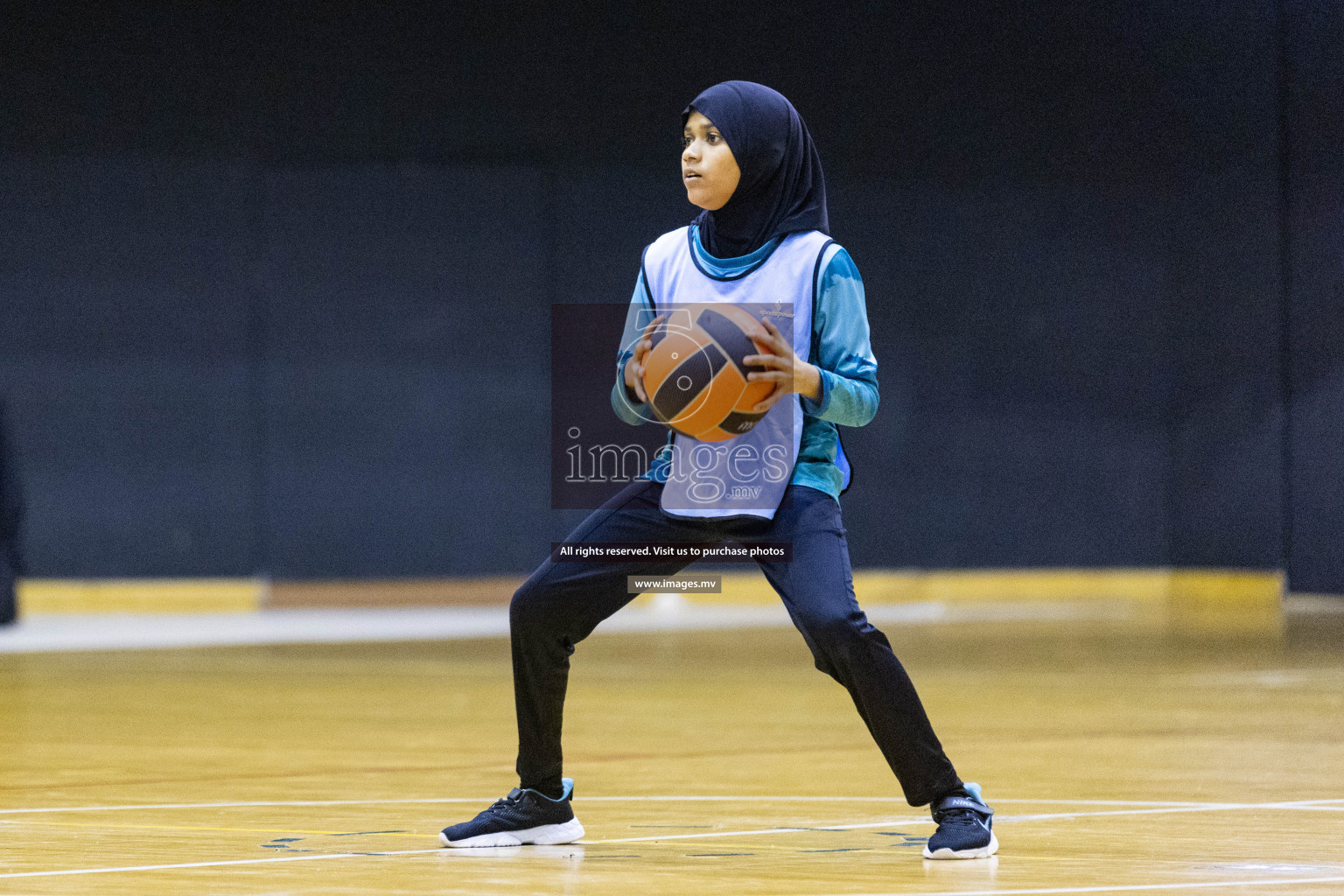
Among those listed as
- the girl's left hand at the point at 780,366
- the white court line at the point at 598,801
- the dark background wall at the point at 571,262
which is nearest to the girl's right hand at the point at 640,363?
the girl's left hand at the point at 780,366

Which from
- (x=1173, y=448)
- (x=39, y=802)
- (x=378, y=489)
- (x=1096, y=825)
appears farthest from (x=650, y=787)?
(x=1173, y=448)

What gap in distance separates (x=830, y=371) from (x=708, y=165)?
362mm

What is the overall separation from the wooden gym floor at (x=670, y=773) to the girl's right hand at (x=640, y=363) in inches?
27.2

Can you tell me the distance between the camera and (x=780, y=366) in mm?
2297

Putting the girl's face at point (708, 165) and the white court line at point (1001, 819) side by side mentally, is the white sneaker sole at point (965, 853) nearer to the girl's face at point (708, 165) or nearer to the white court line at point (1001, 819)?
the white court line at point (1001, 819)

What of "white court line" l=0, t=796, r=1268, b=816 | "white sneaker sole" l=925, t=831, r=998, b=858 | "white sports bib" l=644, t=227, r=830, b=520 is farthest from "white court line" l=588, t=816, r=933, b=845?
"white sports bib" l=644, t=227, r=830, b=520

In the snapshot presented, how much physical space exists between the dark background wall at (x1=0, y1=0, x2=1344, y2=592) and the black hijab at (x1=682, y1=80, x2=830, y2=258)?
590cm

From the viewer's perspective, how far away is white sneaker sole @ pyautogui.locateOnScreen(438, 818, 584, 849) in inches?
102

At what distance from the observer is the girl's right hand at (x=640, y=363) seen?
2406 millimetres

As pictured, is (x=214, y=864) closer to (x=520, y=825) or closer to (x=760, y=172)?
(x=520, y=825)

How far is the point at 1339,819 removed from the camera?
2.85 metres

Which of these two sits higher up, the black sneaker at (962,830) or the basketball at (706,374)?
the basketball at (706,374)

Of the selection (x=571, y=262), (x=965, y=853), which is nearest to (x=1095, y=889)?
(x=965, y=853)

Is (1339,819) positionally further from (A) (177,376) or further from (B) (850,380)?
(A) (177,376)
